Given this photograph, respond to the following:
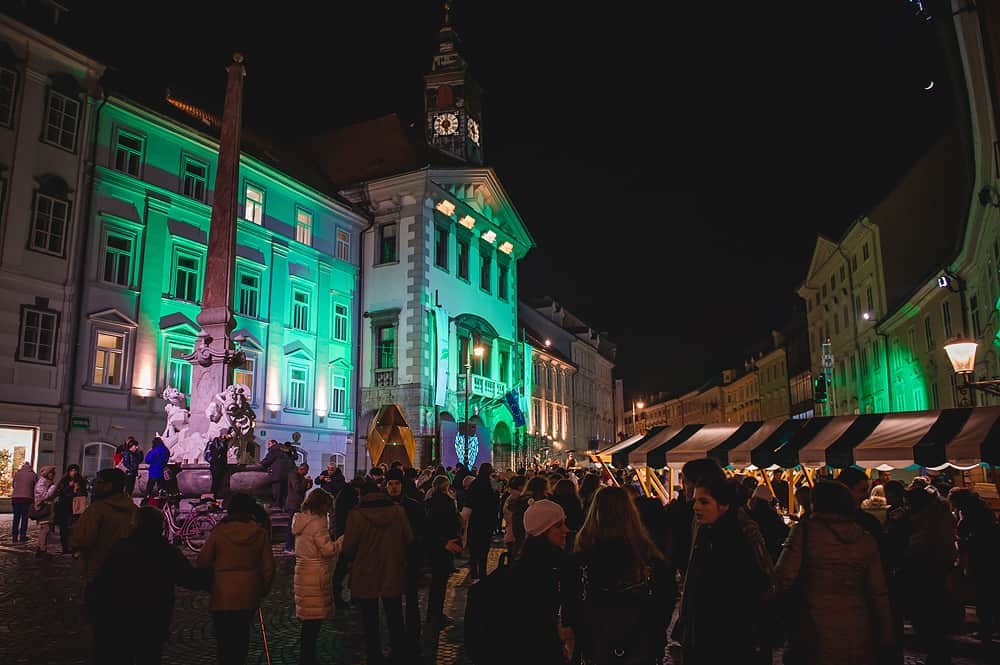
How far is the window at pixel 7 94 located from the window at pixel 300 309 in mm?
12642

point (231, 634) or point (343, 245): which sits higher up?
point (343, 245)

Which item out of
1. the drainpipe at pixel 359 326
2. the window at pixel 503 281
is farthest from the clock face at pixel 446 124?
the drainpipe at pixel 359 326

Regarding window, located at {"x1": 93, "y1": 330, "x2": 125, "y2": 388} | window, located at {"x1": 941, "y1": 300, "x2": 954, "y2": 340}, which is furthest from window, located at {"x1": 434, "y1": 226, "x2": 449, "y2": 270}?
window, located at {"x1": 941, "y1": 300, "x2": 954, "y2": 340}

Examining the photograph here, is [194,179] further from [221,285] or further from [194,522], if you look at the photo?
[194,522]

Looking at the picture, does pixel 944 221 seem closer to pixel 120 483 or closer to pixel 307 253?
pixel 307 253

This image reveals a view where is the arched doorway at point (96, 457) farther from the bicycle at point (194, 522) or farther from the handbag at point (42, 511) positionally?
the bicycle at point (194, 522)

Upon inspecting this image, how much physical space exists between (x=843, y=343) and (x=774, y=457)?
39.7 metres

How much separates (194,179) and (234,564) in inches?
1016

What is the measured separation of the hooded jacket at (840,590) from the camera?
4641 mm

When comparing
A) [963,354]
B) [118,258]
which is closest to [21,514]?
[118,258]

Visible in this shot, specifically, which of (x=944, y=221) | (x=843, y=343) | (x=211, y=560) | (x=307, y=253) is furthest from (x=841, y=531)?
(x=843, y=343)

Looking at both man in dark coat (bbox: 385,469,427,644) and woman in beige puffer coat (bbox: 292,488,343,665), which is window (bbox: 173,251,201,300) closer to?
man in dark coat (bbox: 385,469,427,644)

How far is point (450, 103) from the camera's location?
4462 cm

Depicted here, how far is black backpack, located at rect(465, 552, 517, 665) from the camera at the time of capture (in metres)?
3.52
